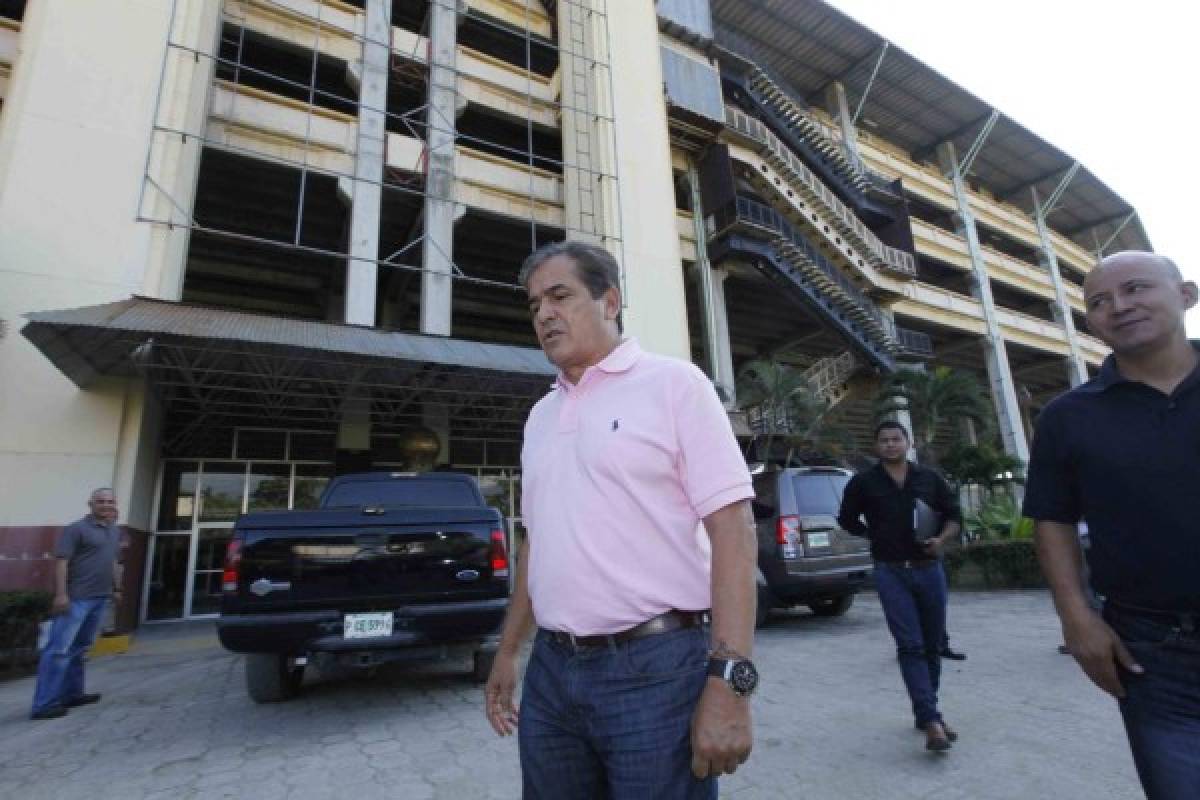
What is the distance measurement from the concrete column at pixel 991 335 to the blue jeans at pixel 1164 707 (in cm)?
2662

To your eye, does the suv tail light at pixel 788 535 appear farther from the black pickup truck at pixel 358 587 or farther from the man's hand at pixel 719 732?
the man's hand at pixel 719 732

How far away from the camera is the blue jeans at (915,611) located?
3.55m

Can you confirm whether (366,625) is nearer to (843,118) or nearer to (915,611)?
(915,611)

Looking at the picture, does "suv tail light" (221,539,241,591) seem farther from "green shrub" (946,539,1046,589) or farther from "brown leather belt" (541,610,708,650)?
"green shrub" (946,539,1046,589)

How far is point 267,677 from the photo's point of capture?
16.3 feet

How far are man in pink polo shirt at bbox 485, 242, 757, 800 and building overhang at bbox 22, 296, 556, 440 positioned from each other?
719 centimetres

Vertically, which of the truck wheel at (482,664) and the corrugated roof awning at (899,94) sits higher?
the corrugated roof awning at (899,94)

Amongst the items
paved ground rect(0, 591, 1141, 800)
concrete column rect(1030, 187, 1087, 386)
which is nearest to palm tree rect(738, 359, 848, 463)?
paved ground rect(0, 591, 1141, 800)

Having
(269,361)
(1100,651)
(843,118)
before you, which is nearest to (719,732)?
(1100,651)

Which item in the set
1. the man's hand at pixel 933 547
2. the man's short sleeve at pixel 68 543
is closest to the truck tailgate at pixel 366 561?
the man's short sleeve at pixel 68 543

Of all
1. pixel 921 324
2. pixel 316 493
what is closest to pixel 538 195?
pixel 316 493

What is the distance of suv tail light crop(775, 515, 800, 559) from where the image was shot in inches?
279

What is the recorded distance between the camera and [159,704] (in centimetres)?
533

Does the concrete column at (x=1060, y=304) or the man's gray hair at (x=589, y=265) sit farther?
the concrete column at (x=1060, y=304)
